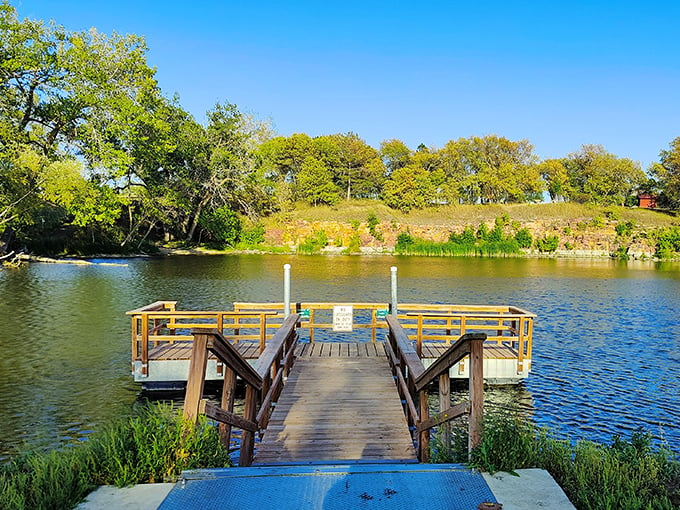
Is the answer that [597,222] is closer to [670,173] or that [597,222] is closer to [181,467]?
[670,173]

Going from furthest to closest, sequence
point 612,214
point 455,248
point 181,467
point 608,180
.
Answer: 1. point 608,180
2. point 612,214
3. point 455,248
4. point 181,467

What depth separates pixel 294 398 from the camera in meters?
6.79

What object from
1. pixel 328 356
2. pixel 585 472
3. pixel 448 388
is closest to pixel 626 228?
pixel 328 356

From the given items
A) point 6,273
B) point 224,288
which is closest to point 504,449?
point 224,288

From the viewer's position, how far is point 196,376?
11.1 feet

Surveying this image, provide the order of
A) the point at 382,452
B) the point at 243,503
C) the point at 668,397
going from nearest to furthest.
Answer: the point at 243,503, the point at 382,452, the point at 668,397

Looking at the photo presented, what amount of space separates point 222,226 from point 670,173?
54.5m

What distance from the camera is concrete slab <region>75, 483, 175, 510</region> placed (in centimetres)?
271

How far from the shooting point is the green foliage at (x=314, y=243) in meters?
52.9

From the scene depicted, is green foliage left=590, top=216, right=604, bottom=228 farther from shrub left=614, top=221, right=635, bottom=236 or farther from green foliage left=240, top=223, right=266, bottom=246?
green foliage left=240, top=223, right=266, bottom=246

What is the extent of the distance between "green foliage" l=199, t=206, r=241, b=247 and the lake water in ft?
57.2

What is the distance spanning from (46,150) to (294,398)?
2947cm

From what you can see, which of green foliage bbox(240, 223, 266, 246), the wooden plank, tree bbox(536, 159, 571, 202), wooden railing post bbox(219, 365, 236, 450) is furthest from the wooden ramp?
tree bbox(536, 159, 571, 202)

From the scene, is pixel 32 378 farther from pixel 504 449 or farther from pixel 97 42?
pixel 97 42
